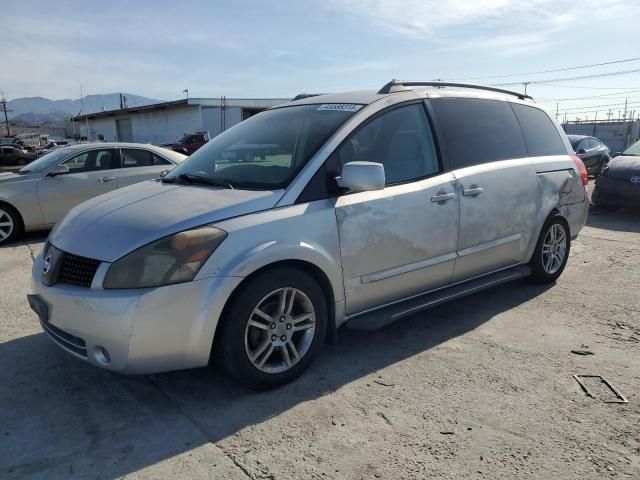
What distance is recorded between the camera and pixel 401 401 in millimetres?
3023

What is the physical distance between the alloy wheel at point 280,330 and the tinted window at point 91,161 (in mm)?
6196

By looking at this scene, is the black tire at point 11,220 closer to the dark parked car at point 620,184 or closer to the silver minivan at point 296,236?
the silver minivan at point 296,236

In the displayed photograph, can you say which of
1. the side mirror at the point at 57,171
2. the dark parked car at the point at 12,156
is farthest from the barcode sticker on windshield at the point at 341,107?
the dark parked car at the point at 12,156

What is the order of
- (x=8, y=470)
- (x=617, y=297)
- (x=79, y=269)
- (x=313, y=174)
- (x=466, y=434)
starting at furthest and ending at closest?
1. (x=617, y=297)
2. (x=313, y=174)
3. (x=79, y=269)
4. (x=466, y=434)
5. (x=8, y=470)

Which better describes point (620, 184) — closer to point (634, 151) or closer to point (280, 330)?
point (634, 151)

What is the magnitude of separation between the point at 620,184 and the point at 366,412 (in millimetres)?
8157

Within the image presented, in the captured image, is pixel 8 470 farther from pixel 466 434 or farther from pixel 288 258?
pixel 466 434

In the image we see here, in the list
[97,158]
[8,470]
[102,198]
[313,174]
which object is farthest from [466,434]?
[97,158]

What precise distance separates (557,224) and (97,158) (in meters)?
6.74

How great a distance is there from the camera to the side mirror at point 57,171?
Result: 308 inches

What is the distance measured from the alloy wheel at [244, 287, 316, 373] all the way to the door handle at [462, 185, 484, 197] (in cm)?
160

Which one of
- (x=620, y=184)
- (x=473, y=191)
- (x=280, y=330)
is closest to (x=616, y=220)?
(x=620, y=184)

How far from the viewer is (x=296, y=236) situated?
306cm

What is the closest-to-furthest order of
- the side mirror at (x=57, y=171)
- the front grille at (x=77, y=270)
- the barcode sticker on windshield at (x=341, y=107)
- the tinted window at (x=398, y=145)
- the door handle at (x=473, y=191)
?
1. the front grille at (x=77, y=270)
2. the tinted window at (x=398, y=145)
3. the barcode sticker on windshield at (x=341, y=107)
4. the door handle at (x=473, y=191)
5. the side mirror at (x=57, y=171)
